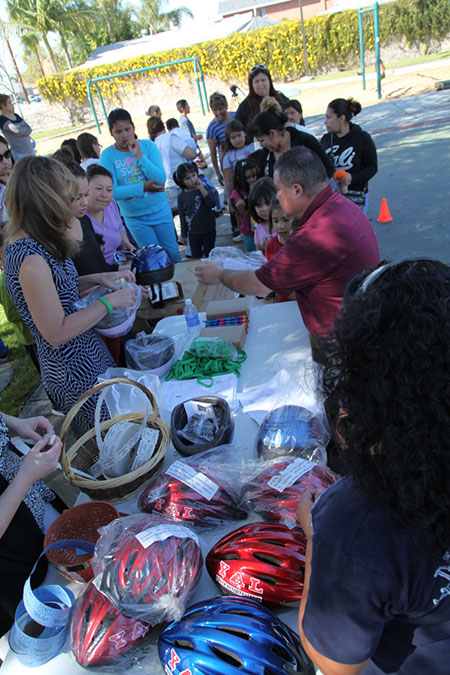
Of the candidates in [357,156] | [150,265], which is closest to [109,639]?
[150,265]

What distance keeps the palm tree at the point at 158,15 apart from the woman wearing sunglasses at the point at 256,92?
56637 millimetres

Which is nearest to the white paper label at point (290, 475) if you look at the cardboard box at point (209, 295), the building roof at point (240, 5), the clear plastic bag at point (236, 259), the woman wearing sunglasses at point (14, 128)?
the cardboard box at point (209, 295)

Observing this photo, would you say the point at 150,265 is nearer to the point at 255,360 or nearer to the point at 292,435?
the point at 255,360

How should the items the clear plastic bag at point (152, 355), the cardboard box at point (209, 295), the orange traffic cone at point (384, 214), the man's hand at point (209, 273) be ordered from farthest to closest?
1. the orange traffic cone at point (384, 214)
2. the cardboard box at point (209, 295)
3. the man's hand at point (209, 273)
4. the clear plastic bag at point (152, 355)

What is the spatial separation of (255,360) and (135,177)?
292 centimetres

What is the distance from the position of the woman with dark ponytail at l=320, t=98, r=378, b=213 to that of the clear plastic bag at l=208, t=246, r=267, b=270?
1.67 m

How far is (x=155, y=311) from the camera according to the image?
346 cm

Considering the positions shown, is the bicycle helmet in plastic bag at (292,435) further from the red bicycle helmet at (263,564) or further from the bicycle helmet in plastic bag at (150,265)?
the bicycle helmet in plastic bag at (150,265)

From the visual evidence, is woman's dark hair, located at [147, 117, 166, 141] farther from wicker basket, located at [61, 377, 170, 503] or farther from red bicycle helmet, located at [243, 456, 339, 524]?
red bicycle helmet, located at [243, 456, 339, 524]

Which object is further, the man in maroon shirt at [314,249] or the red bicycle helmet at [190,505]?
the man in maroon shirt at [314,249]

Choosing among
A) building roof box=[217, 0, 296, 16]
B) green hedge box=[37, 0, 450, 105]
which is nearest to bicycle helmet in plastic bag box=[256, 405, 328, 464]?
green hedge box=[37, 0, 450, 105]

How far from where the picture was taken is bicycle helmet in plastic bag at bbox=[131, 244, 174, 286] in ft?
10.3

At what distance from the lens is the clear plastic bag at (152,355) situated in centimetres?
248

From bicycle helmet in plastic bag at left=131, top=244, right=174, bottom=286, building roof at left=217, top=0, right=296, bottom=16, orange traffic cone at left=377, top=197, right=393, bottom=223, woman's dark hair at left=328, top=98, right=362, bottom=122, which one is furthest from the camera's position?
building roof at left=217, top=0, right=296, bottom=16
